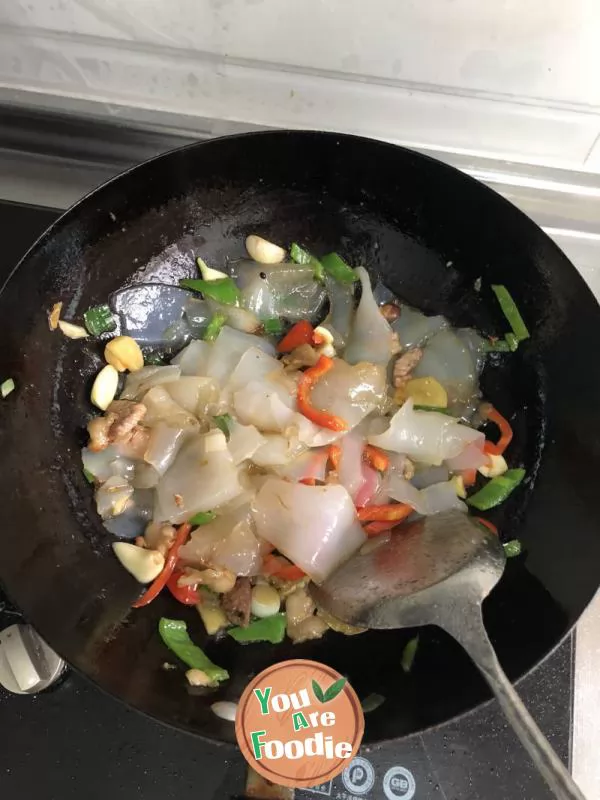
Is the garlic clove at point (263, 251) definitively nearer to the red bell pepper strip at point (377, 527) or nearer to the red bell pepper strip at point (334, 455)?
the red bell pepper strip at point (334, 455)

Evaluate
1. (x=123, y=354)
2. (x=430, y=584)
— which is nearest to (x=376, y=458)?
(x=430, y=584)

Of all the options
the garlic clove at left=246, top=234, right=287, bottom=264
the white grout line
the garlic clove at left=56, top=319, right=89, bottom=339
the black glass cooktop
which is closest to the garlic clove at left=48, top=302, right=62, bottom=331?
the garlic clove at left=56, top=319, right=89, bottom=339

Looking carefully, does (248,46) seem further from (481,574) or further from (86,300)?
(481,574)

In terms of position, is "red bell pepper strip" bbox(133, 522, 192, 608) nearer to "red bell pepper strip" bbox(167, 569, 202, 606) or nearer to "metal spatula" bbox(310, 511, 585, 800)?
"red bell pepper strip" bbox(167, 569, 202, 606)

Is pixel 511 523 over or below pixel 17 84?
below

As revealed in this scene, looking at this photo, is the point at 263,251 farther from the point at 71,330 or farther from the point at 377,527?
the point at 377,527

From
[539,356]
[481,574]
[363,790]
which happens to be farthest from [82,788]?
[539,356]

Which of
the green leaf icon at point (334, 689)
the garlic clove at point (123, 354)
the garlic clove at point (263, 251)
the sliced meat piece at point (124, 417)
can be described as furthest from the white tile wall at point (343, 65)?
the green leaf icon at point (334, 689)
